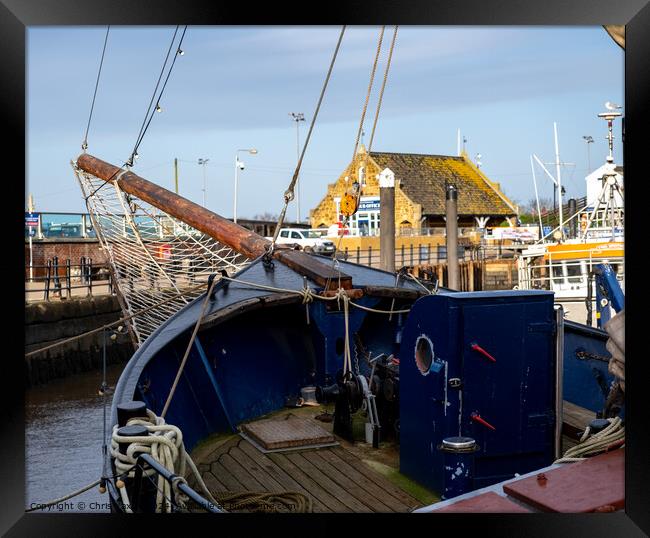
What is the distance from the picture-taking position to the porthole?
4.13 m

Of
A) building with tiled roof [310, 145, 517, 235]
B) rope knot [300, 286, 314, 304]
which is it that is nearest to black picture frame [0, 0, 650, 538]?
rope knot [300, 286, 314, 304]

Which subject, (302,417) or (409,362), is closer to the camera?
(409,362)

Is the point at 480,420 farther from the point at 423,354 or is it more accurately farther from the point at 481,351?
the point at 423,354

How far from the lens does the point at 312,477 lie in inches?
178

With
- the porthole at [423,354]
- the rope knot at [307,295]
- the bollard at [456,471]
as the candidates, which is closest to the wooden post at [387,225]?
the rope knot at [307,295]

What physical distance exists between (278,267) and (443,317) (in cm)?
301

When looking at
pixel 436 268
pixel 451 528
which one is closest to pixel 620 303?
pixel 451 528

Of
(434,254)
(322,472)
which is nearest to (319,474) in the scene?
(322,472)

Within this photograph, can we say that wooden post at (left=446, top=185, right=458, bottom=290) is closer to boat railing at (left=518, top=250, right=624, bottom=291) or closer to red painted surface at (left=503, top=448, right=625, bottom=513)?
boat railing at (left=518, top=250, right=624, bottom=291)

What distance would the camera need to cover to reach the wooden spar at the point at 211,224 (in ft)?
20.6

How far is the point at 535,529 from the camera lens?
3.27 m
